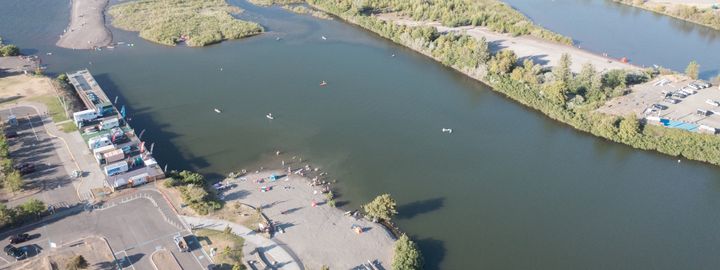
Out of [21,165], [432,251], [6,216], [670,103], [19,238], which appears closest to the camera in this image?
[19,238]

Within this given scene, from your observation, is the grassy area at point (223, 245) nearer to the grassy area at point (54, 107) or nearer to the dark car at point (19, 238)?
the dark car at point (19, 238)

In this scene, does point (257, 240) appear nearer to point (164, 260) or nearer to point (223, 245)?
point (223, 245)

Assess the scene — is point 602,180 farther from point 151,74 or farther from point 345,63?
point 151,74

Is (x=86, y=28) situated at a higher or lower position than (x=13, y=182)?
higher

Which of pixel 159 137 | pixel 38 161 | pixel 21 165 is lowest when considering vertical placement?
pixel 21 165

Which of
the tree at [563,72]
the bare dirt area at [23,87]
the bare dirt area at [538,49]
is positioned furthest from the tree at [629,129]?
the bare dirt area at [23,87]

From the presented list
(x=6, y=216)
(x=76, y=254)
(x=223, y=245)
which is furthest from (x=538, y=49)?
(x=6, y=216)

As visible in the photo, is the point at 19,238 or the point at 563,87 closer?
the point at 19,238
